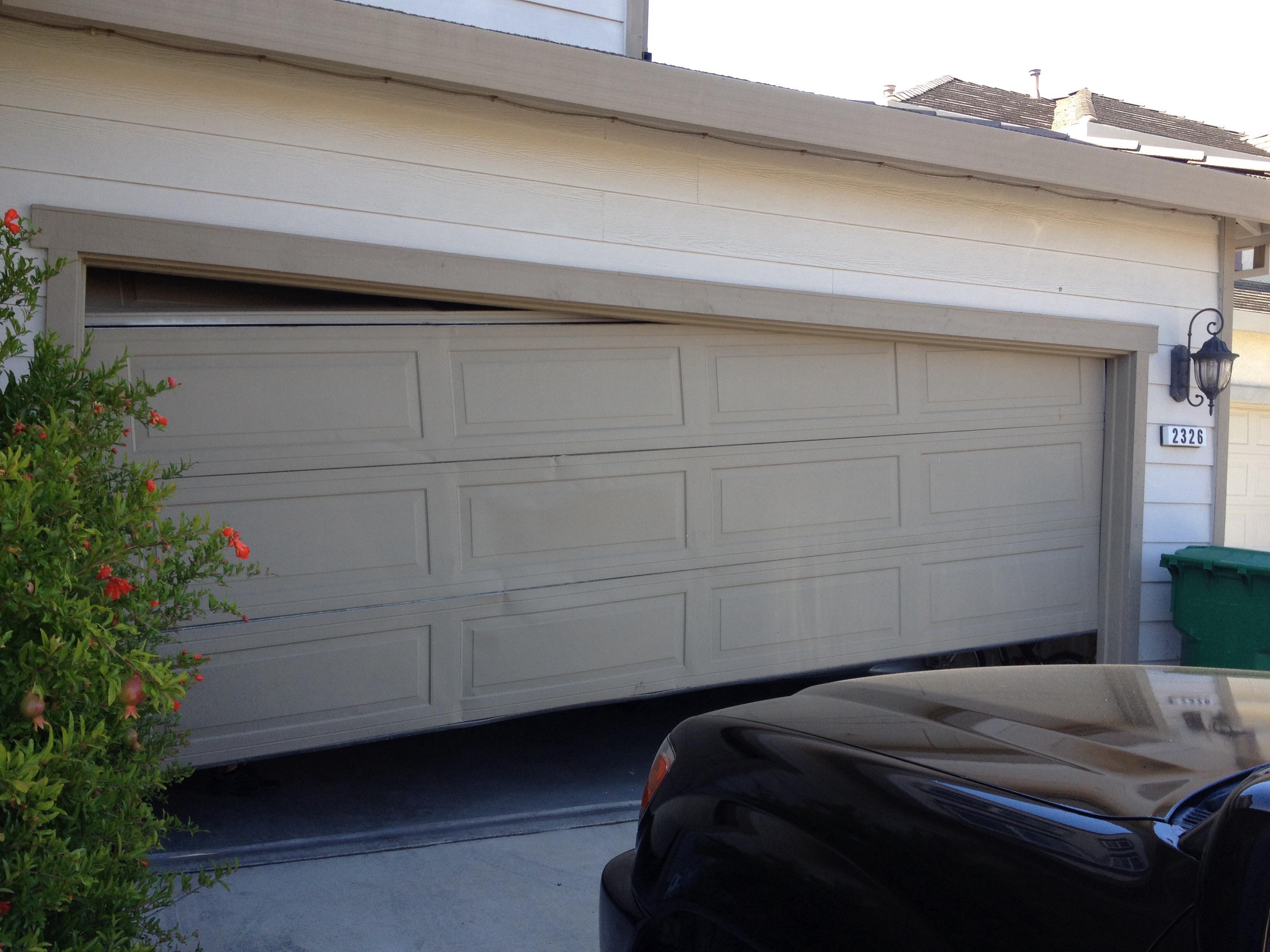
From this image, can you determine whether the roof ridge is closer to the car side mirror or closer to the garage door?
the garage door

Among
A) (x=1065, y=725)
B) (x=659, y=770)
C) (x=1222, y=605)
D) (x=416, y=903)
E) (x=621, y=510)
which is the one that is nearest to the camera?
(x=1065, y=725)

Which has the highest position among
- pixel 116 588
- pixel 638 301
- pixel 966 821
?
pixel 638 301

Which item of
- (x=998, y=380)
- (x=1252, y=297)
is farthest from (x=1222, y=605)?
(x=1252, y=297)

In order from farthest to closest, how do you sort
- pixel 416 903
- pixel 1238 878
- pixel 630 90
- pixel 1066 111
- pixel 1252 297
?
pixel 1066 111 → pixel 1252 297 → pixel 630 90 → pixel 416 903 → pixel 1238 878

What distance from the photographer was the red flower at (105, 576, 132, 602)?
6.68 ft

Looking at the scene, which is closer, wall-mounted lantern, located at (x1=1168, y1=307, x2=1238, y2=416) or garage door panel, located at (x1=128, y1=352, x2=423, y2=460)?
garage door panel, located at (x1=128, y1=352, x2=423, y2=460)

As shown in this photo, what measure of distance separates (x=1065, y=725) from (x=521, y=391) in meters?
3.10

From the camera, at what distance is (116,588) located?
2045 mm

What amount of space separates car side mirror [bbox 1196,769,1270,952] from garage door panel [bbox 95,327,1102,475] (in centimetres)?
356

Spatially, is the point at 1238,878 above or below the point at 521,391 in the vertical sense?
below

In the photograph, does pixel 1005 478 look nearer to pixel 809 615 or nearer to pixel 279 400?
pixel 809 615

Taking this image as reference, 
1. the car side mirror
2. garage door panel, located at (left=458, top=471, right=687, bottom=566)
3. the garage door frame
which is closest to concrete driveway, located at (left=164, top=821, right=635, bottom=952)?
garage door panel, located at (left=458, top=471, right=687, bottom=566)

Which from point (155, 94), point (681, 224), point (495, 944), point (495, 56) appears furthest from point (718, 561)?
point (155, 94)

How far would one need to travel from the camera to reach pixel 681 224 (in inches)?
194
